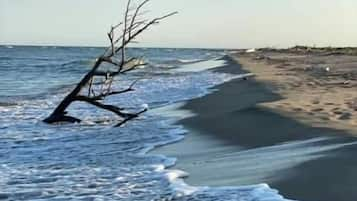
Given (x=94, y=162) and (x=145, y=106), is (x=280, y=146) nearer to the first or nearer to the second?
(x=94, y=162)

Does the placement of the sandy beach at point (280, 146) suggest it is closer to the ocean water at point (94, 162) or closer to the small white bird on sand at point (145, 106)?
the ocean water at point (94, 162)

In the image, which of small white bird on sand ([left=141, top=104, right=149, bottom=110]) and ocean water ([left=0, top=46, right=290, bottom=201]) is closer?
ocean water ([left=0, top=46, right=290, bottom=201])

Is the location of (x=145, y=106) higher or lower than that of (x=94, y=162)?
lower

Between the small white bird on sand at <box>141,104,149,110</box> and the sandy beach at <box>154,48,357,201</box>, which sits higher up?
the sandy beach at <box>154,48,357,201</box>

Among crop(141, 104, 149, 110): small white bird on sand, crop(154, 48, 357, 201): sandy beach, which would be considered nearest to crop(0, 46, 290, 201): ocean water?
crop(154, 48, 357, 201): sandy beach

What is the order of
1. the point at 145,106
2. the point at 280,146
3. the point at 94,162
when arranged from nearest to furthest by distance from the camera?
the point at 94,162 < the point at 280,146 < the point at 145,106

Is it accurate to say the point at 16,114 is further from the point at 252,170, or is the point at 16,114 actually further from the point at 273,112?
the point at 252,170

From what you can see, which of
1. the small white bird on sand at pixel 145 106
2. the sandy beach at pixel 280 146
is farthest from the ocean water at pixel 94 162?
the small white bird on sand at pixel 145 106

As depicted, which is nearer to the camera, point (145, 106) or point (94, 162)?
point (94, 162)

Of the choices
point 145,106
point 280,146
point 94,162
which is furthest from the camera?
point 145,106

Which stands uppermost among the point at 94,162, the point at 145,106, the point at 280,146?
the point at 280,146

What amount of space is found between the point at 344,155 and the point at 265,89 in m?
12.3

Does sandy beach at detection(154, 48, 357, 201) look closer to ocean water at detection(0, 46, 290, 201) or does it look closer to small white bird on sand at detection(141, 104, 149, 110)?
ocean water at detection(0, 46, 290, 201)

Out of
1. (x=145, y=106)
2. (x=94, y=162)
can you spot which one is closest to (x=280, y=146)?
(x=94, y=162)
